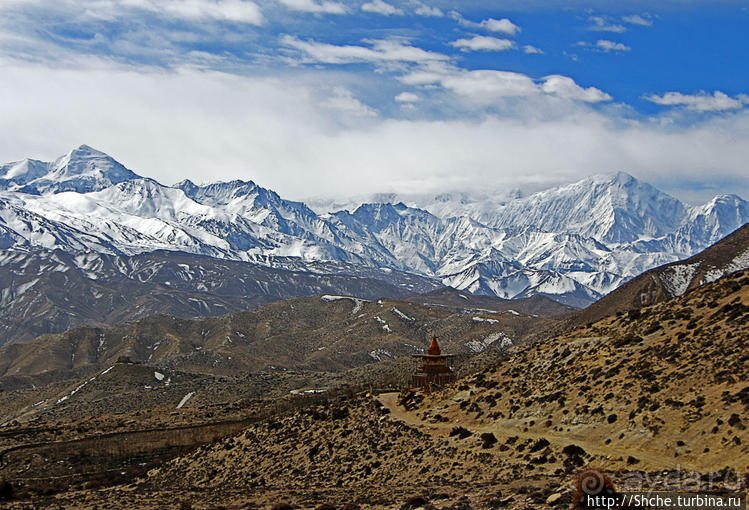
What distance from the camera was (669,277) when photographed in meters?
177

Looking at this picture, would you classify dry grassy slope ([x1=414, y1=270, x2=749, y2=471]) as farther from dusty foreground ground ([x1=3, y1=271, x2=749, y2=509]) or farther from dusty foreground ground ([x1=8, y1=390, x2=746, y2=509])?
dusty foreground ground ([x1=8, y1=390, x2=746, y2=509])

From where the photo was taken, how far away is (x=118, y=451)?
252 ft

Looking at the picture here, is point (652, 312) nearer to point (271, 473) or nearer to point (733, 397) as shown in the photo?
point (733, 397)

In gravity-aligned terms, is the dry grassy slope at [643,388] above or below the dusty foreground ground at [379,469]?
above

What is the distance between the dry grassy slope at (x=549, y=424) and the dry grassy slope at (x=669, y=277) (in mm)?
105739

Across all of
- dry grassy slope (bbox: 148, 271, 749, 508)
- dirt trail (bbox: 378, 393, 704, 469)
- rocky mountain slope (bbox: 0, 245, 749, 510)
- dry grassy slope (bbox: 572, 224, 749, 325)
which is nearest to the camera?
rocky mountain slope (bbox: 0, 245, 749, 510)

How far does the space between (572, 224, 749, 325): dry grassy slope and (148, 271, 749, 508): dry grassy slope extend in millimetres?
105739

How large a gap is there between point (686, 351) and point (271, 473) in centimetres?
2805

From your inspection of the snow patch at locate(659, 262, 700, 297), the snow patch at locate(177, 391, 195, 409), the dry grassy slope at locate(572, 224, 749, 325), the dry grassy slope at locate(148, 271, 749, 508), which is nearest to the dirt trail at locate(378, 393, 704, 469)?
the dry grassy slope at locate(148, 271, 749, 508)

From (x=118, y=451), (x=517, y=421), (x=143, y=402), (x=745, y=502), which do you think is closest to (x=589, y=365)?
(x=517, y=421)

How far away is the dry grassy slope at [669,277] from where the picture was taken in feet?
534

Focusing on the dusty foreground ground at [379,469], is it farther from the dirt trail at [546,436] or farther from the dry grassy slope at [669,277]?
the dry grassy slope at [669,277]

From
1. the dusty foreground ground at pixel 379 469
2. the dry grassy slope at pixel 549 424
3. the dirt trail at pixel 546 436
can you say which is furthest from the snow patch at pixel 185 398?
the dirt trail at pixel 546 436

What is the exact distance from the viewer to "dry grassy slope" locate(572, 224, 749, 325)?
534ft
